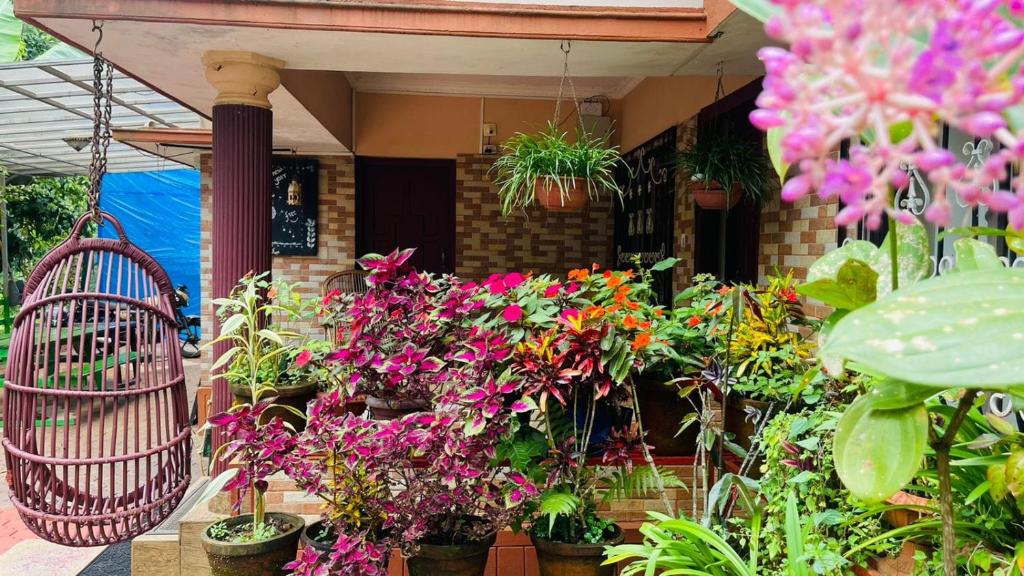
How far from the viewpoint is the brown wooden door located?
244 inches

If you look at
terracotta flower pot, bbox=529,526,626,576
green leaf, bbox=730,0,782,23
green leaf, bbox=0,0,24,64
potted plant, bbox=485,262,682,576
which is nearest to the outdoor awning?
green leaf, bbox=0,0,24,64

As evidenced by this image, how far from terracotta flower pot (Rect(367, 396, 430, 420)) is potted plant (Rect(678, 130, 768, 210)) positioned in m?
1.71

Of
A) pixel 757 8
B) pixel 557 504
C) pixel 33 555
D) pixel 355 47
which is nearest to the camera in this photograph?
pixel 757 8

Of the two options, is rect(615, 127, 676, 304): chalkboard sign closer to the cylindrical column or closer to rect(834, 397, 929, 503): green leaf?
the cylindrical column

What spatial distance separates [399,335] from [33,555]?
2538 millimetres

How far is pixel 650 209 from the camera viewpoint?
5.11m

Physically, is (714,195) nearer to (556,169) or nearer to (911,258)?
(556,169)

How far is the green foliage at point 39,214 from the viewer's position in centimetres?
1110

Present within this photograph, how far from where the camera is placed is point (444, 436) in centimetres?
212

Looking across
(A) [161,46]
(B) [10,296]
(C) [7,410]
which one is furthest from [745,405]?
(B) [10,296]

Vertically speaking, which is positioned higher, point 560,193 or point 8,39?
point 8,39

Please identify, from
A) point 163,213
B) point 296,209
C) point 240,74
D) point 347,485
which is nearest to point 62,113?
point 296,209

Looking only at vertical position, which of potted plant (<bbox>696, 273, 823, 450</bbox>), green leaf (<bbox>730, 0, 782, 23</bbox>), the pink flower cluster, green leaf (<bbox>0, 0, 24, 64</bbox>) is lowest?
potted plant (<bbox>696, 273, 823, 450</bbox>)

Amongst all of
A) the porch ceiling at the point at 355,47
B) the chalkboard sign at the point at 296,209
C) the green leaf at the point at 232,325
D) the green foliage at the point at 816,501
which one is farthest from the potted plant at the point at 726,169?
the chalkboard sign at the point at 296,209
